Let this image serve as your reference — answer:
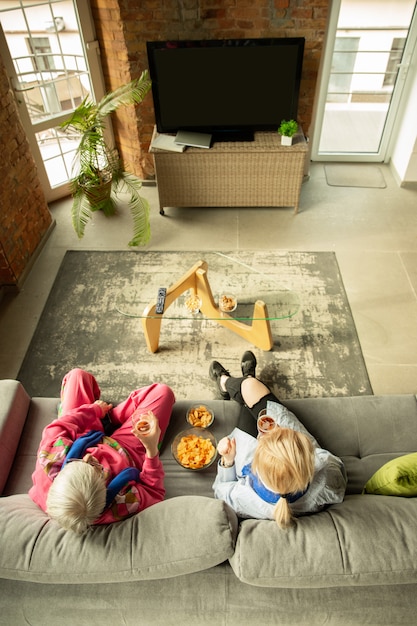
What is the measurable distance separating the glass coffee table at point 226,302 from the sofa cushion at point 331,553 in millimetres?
1283

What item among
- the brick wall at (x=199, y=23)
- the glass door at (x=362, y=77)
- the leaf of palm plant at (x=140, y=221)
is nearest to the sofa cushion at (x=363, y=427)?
the leaf of palm plant at (x=140, y=221)

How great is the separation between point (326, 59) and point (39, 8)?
2298 millimetres

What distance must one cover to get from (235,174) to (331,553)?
2.99 meters

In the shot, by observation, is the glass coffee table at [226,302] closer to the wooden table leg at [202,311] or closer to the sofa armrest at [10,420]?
the wooden table leg at [202,311]

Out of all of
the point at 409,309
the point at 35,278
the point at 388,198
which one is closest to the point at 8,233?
the point at 35,278

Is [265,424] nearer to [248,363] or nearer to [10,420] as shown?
[248,363]

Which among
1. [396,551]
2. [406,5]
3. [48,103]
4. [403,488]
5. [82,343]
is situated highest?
[406,5]

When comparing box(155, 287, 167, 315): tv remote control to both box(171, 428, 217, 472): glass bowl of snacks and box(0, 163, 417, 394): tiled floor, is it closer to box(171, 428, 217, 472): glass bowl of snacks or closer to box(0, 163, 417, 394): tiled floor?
box(171, 428, 217, 472): glass bowl of snacks

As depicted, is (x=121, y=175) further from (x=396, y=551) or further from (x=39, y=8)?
(x=396, y=551)

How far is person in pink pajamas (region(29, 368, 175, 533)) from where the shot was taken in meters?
1.31

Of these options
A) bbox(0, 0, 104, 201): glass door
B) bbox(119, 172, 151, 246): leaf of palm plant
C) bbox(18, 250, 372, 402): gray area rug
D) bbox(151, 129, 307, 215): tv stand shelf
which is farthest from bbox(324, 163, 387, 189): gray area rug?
bbox(0, 0, 104, 201): glass door

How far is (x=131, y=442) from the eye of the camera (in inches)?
72.1

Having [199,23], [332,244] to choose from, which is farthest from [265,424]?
[199,23]

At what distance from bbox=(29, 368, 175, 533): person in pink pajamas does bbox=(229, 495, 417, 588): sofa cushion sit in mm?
438
